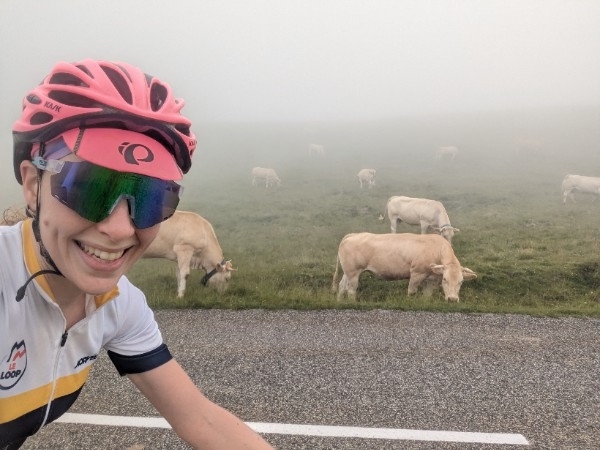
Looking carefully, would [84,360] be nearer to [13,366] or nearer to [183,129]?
[13,366]

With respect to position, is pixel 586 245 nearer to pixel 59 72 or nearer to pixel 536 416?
pixel 536 416

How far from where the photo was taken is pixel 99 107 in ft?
4.82

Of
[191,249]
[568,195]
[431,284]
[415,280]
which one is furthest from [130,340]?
[568,195]

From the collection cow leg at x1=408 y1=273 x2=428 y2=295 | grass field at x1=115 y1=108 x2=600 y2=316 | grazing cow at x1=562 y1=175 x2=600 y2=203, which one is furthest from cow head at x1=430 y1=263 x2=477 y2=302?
grazing cow at x1=562 y1=175 x2=600 y2=203

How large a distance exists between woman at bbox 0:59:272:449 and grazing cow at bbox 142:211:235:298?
31.0 feet

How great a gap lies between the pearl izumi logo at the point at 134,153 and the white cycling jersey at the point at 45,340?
0.50 m

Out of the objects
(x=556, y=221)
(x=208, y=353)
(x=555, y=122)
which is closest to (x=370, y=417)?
(x=208, y=353)

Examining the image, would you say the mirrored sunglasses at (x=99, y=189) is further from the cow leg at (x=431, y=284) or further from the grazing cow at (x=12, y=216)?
the cow leg at (x=431, y=284)

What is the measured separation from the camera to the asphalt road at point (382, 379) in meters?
4.69

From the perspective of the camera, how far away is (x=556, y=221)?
66.0 ft

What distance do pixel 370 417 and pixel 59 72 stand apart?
14.7 feet

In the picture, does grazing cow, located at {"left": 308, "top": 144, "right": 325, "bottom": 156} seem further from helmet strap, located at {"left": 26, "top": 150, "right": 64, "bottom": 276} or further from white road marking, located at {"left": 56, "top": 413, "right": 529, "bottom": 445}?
helmet strap, located at {"left": 26, "top": 150, "right": 64, "bottom": 276}

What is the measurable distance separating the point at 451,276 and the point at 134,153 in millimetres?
10015

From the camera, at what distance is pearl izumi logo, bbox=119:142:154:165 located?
1441 millimetres
